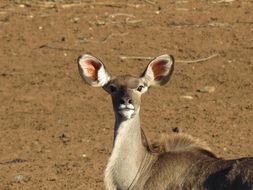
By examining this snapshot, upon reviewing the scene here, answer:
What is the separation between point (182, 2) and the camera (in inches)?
834

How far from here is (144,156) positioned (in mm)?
9273

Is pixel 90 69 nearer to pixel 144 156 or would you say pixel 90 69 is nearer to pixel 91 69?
pixel 91 69

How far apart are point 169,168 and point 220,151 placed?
321 centimetres

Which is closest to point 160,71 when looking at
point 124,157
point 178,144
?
point 178,144

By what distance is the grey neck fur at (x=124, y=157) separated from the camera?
29.9ft

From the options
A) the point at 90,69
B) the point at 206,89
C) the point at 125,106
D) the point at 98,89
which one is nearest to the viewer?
the point at 125,106

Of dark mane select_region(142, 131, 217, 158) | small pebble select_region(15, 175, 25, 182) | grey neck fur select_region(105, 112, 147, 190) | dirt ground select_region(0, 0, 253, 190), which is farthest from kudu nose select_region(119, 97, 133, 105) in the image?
small pebble select_region(15, 175, 25, 182)

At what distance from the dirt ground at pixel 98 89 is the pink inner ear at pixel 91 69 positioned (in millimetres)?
1958

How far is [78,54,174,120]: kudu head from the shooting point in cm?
902

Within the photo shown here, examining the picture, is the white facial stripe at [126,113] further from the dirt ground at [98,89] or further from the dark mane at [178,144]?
the dirt ground at [98,89]

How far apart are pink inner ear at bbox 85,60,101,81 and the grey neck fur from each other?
61 cm

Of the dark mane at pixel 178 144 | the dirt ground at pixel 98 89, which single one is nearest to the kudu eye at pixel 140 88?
the dark mane at pixel 178 144

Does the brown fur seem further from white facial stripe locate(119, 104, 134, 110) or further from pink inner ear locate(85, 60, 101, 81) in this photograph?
pink inner ear locate(85, 60, 101, 81)

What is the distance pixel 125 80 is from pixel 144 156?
68cm
